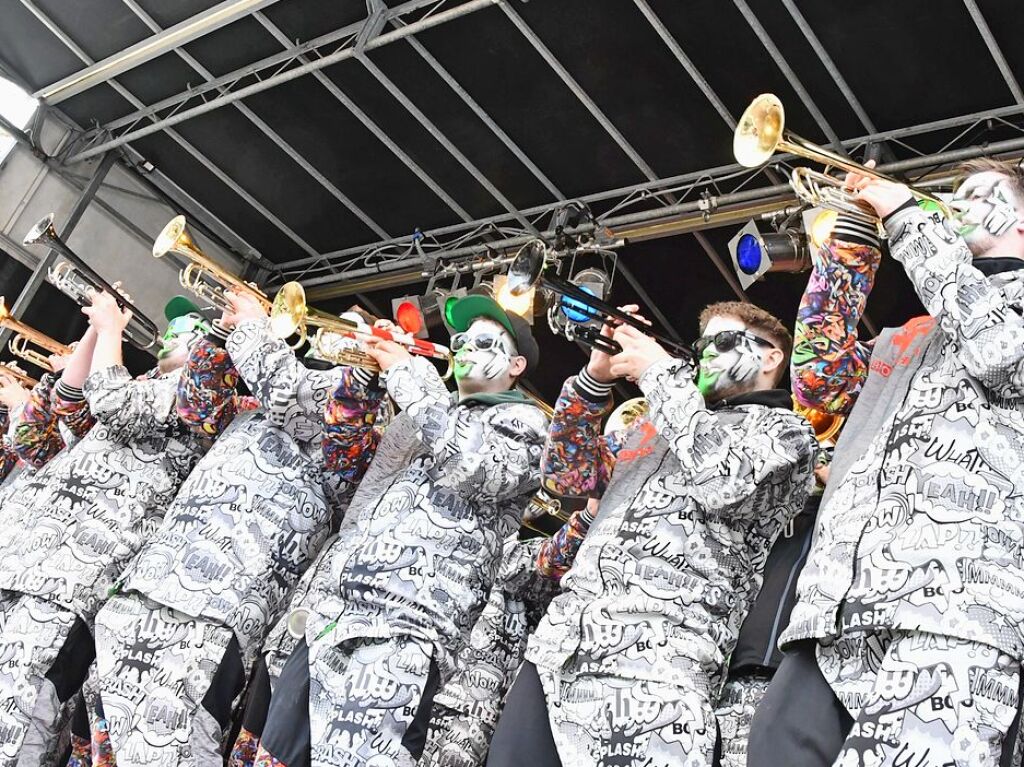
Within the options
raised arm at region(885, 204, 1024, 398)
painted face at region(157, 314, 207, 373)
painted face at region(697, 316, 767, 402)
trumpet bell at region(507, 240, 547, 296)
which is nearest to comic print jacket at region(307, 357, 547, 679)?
trumpet bell at region(507, 240, 547, 296)

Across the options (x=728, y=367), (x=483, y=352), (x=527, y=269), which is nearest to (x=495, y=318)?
(x=483, y=352)

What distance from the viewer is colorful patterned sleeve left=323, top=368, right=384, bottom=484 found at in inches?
171

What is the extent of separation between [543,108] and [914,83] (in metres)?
2.27

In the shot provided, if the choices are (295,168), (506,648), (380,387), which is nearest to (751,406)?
(380,387)

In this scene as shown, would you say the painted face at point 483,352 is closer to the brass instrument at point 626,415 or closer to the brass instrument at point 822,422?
the brass instrument at point 626,415

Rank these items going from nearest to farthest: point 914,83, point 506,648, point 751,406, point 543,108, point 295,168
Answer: point 751,406 → point 506,648 → point 914,83 → point 543,108 → point 295,168

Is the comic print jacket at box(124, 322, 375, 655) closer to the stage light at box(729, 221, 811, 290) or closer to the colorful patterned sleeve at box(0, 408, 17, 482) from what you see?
the stage light at box(729, 221, 811, 290)

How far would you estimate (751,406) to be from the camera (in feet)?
11.3

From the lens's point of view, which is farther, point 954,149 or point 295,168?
point 295,168

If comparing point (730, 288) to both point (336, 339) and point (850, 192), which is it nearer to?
point (336, 339)

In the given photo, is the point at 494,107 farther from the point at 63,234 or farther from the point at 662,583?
the point at 662,583

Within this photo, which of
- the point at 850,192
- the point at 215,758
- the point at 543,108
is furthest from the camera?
the point at 543,108

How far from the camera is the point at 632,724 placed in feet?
9.65

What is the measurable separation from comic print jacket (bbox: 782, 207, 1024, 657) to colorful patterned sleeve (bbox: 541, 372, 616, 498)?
0.89m
